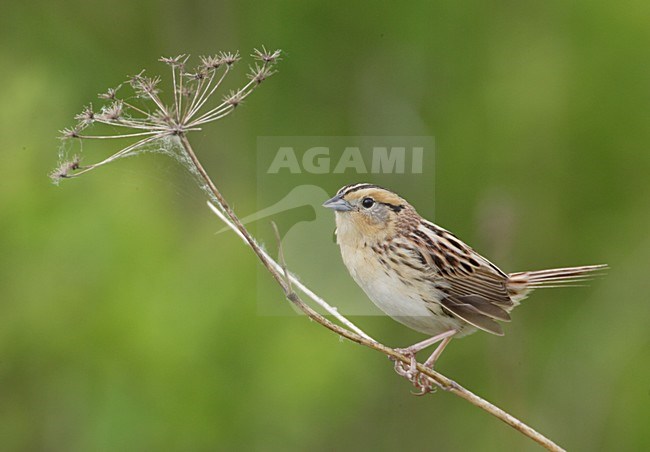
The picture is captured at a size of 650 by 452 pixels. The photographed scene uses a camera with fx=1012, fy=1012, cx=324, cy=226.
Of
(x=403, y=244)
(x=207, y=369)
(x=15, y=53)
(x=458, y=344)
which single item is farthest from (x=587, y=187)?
(x=15, y=53)

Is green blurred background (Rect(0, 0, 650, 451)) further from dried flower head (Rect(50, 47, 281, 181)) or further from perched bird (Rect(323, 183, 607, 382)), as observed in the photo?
dried flower head (Rect(50, 47, 281, 181))

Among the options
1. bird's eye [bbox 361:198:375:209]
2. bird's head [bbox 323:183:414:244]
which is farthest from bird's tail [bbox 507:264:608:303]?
bird's eye [bbox 361:198:375:209]

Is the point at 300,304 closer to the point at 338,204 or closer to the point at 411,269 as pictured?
the point at 338,204

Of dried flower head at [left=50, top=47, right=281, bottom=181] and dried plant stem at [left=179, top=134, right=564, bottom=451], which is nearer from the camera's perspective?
dried plant stem at [left=179, top=134, right=564, bottom=451]

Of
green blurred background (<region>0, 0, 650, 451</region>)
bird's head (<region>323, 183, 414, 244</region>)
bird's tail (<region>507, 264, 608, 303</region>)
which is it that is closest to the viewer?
bird's head (<region>323, 183, 414, 244</region>)

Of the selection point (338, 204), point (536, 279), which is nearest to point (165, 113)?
point (338, 204)

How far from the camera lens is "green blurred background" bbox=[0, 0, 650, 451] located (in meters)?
5.47

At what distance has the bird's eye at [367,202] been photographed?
3.53 m

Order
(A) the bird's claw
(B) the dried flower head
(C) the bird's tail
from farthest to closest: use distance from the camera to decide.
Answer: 1. (C) the bird's tail
2. (A) the bird's claw
3. (B) the dried flower head

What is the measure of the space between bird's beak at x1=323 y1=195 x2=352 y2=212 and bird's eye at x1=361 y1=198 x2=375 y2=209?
69mm

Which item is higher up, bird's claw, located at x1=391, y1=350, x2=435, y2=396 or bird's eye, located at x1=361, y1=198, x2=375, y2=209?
bird's eye, located at x1=361, y1=198, x2=375, y2=209

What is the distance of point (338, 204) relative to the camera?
136 inches

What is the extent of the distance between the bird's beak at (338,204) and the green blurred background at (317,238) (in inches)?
69.7

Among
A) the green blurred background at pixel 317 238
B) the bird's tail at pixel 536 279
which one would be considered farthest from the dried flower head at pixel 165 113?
the green blurred background at pixel 317 238
